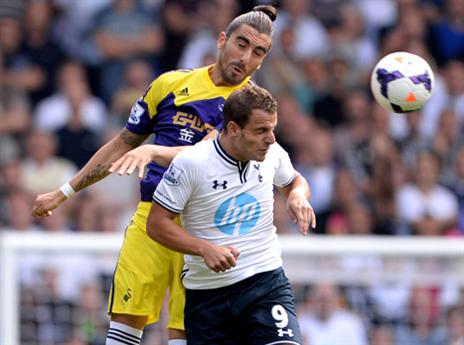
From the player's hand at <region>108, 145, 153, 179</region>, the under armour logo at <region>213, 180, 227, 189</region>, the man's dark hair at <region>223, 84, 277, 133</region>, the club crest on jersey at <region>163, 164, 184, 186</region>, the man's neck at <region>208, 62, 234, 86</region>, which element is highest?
the man's neck at <region>208, 62, 234, 86</region>

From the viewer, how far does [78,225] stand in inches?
506

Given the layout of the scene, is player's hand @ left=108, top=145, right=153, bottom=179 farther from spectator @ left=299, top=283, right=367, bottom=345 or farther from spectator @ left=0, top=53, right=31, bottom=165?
spectator @ left=0, top=53, right=31, bottom=165

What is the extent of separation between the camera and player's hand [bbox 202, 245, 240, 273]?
22.0 feet

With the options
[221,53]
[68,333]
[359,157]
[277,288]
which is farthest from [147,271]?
[359,157]

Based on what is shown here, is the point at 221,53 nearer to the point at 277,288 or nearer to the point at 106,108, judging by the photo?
the point at 277,288

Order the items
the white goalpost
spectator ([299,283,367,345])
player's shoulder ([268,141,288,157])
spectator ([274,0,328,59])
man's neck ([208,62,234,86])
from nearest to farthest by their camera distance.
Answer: player's shoulder ([268,141,288,157]) → man's neck ([208,62,234,86]) → the white goalpost → spectator ([299,283,367,345]) → spectator ([274,0,328,59])

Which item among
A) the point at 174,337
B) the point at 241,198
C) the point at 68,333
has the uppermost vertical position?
the point at 241,198

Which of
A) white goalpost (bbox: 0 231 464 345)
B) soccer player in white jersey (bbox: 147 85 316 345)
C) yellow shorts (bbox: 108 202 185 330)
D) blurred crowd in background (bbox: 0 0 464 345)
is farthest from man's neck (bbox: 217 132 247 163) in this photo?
blurred crowd in background (bbox: 0 0 464 345)

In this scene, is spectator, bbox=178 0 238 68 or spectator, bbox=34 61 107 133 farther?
spectator, bbox=178 0 238 68

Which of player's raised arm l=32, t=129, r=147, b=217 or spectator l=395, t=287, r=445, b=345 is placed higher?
player's raised arm l=32, t=129, r=147, b=217

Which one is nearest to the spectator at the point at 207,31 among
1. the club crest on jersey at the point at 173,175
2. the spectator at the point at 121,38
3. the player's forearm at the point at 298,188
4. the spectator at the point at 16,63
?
the spectator at the point at 121,38

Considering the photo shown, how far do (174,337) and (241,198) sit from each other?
1.15 metres

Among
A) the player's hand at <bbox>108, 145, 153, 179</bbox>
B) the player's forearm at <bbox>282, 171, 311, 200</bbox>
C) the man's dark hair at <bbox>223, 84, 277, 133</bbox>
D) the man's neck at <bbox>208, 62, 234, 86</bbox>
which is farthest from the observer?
the man's neck at <bbox>208, 62, 234, 86</bbox>

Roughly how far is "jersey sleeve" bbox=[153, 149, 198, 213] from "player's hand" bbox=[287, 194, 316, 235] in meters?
0.57
